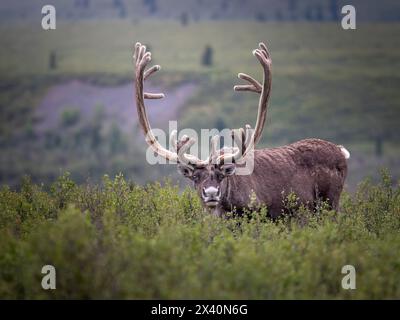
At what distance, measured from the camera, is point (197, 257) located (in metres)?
9.81

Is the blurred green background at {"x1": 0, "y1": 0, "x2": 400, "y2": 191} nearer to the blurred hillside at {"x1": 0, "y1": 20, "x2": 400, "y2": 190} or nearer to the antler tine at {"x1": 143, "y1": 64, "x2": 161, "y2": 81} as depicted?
the blurred hillside at {"x1": 0, "y1": 20, "x2": 400, "y2": 190}

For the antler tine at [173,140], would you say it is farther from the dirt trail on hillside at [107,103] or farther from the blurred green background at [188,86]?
the dirt trail on hillside at [107,103]

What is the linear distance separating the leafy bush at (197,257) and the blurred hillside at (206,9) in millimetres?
99505

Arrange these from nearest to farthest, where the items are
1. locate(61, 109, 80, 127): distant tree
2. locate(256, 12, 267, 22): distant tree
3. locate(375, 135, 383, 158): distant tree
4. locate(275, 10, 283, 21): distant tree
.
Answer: locate(375, 135, 383, 158): distant tree, locate(61, 109, 80, 127): distant tree, locate(275, 10, 283, 21): distant tree, locate(256, 12, 267, 22): distant tree

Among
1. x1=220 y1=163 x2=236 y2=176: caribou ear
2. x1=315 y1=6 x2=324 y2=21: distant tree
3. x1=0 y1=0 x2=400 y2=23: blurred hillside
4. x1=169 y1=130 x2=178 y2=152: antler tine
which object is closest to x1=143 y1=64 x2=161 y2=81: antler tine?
x1=169 y1=130 x2=178 y2=152: antler tine

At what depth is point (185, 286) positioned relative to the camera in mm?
8641

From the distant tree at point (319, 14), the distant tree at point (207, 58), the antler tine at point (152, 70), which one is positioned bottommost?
the antler tine at point (152, 70)

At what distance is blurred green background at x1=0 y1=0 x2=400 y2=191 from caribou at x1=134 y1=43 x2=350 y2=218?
33.7m

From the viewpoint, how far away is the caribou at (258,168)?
11742 mm

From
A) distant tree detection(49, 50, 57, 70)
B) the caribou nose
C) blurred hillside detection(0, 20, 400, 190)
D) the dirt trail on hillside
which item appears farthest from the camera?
distant tree detection(49, 50, 57, 70)

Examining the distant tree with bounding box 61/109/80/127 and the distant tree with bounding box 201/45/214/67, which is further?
the distant tree with bounding box 201/45/214/67

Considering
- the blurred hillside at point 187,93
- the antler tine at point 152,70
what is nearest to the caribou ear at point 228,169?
the antler tine at point 152,70

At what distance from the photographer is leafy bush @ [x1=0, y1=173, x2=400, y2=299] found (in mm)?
8742

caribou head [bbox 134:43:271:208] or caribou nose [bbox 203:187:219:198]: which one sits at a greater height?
caribou head [bbox 134:43:271:208]
